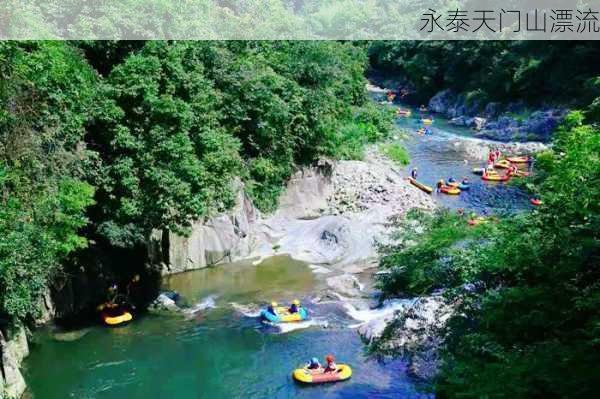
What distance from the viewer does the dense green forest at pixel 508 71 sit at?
3494cm

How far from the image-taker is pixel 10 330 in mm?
12648

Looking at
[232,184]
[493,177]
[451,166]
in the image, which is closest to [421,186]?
[493,177]

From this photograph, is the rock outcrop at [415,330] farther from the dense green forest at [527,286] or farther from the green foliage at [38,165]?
the green foliage at [38,165]

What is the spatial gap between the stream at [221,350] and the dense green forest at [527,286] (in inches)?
83.6

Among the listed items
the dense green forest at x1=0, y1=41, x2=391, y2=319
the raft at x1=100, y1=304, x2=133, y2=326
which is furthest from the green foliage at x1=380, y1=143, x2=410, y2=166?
the raft at x1=100, y1=304, x2=133, y2=326

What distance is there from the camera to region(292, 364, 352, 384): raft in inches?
504

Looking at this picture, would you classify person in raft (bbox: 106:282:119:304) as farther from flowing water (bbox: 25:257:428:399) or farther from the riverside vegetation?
flowing water (bbox: 25:257:428:399)

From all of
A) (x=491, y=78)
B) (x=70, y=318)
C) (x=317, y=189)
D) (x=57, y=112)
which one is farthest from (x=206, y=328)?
(x=491, y=78)

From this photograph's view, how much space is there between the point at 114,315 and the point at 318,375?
5.42m

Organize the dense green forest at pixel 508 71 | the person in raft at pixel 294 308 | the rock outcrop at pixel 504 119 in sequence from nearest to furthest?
the person in raft at pixel 294 308 < the rock outcrop at pixel 504 119 < the dense green forest at pixel 508 71

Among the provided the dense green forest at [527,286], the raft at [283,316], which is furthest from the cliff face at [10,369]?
the dense green forest at [527,286]

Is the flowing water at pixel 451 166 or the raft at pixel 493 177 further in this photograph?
the raft at pixel 493 177

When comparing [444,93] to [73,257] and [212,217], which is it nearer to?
[212,217]

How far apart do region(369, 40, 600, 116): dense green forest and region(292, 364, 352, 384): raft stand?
21.9 meters
